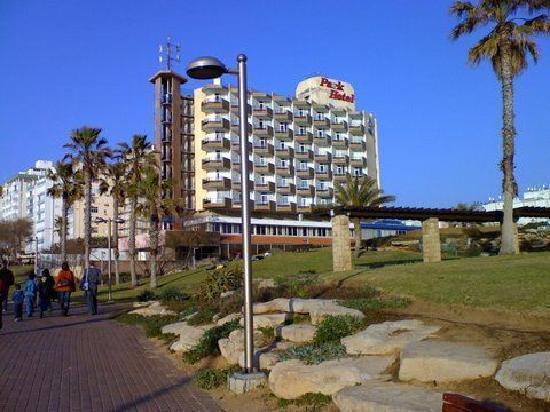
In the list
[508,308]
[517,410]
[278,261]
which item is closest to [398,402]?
[517,410]

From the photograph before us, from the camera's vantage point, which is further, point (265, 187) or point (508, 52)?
point (265, 187)

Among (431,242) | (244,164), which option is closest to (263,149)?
(431,242)

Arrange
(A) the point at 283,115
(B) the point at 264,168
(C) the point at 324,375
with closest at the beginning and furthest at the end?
(C) the point at 324,375 → (B) the point at 264,168 → (A) the point at 283,115

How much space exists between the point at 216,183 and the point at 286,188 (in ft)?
43.2

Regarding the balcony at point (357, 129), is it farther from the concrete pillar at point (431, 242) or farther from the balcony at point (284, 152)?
the concrete pillar at point (431, 242)

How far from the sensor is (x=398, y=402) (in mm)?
5348

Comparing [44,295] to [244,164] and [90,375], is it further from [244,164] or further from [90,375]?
[244,164]

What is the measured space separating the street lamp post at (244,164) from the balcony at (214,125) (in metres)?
79.0

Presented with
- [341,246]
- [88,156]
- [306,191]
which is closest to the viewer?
[341,246]

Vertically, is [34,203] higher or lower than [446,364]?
higher

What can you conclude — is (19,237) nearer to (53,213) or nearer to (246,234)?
(53,213)

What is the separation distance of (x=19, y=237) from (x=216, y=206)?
1527 inches

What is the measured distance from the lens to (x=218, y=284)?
58.3 ft

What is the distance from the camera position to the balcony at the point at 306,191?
313 ft
